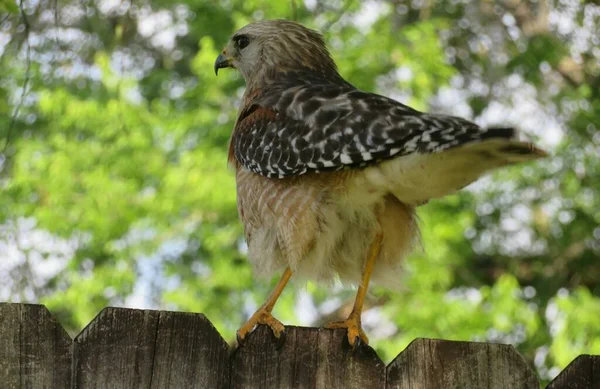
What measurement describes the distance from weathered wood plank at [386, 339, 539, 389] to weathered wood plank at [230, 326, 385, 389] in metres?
0.07

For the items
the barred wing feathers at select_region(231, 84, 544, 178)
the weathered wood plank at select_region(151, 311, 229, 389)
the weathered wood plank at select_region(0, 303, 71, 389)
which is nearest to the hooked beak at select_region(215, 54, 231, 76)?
the barred wing feathers at select_region(231, 84, 544, 178)

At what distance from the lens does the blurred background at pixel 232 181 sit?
880 centimetres

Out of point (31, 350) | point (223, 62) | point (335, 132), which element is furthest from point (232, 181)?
point (31, 350)

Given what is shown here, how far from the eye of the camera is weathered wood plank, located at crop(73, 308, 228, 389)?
93.7 inches

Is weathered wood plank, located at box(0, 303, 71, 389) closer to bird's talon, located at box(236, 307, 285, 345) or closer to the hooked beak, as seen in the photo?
bird's talon, located at box(236, 307, 285, 345)

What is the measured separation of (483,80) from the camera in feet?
42.7

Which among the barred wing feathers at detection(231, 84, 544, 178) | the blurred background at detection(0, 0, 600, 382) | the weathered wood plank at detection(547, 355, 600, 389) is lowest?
the weathered wood plank at detection(547, 355, 600, 389)

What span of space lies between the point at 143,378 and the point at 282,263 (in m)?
1.55

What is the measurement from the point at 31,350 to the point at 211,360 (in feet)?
1.61

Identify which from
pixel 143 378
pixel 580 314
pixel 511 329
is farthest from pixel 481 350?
pixel 511 329

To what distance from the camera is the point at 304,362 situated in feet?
8.48

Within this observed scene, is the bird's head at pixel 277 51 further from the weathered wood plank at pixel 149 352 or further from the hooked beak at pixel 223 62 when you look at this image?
the weathered wood plank at pixel 149 352

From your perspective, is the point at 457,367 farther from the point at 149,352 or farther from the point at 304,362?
the point at 149,352

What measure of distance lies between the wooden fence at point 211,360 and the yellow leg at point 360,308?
0.11 m
